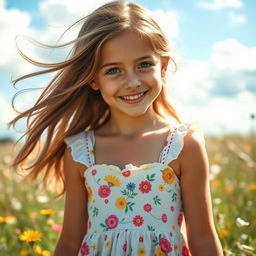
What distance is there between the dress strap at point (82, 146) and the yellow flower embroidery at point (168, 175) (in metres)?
0.38

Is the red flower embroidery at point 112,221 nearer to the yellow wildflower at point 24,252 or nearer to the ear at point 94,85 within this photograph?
the ear at point 94,85

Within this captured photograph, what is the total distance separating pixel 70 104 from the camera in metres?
2.95

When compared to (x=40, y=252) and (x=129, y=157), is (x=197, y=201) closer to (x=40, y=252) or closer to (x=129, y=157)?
(x=129, y=157)

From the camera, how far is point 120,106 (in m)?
2.63

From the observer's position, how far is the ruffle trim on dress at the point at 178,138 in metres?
2.54

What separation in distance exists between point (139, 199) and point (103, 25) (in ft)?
2.71

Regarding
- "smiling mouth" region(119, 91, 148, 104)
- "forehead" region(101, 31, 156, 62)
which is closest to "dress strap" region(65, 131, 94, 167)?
"smiling mouth" region(119, 91, 148, 104)

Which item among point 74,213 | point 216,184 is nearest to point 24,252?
point 74,213

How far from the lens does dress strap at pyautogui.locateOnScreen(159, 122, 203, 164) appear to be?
254 cm

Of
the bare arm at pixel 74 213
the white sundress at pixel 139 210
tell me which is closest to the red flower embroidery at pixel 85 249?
the white sundress at pixel 139 210

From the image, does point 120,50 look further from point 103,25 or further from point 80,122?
point 80,122

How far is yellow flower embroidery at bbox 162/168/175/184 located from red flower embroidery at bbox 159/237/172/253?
26 centimetres

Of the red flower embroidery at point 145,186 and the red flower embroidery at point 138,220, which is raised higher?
the red flower embroidery at point 145,186

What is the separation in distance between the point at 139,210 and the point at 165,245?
0.20 metres
